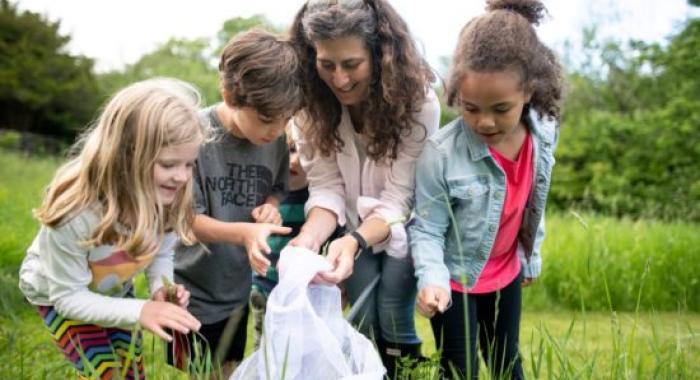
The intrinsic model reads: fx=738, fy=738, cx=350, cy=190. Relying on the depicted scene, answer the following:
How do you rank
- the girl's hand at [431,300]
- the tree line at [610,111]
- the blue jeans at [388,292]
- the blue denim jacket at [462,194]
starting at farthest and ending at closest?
the tree line at [610,111] < the blue jeans at [388,292] < the blue denim jacket at [462,194] < the girl's hand at [431,300]

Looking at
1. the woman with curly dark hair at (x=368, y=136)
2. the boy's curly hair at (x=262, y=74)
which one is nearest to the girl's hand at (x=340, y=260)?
the woman with curly dark hair at (x=368, y=136)

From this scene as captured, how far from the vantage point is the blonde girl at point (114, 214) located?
2225mm

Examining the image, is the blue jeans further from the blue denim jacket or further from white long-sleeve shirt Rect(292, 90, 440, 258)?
the blue denim jacket

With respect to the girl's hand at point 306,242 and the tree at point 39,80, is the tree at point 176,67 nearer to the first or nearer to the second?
the tree at point 39,80

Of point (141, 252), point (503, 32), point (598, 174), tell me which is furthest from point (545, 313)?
point (598, 174)

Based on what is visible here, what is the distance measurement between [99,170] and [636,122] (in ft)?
43.9

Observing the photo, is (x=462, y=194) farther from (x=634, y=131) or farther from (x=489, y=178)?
(x=634, y=131)

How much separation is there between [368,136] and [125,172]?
0.95 metres

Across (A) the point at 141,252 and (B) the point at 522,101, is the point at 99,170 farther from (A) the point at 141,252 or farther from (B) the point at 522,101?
(B) the point at 522,101

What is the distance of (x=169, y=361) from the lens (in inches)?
119

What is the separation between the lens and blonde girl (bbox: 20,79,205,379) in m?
2.22

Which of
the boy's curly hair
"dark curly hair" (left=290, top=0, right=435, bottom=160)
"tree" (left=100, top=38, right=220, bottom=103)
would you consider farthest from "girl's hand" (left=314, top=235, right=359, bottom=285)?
"tree" (left=100, top=38, right=220, bottom=103)

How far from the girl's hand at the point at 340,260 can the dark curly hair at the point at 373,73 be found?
394 mm

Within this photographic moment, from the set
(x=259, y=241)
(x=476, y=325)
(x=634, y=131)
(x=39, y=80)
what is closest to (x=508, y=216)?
(x=476, y=325)
